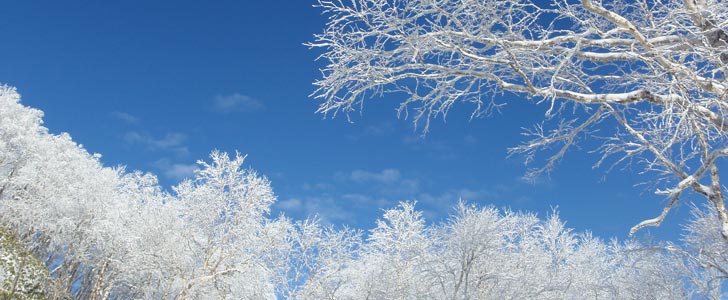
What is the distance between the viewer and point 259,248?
63.6ft

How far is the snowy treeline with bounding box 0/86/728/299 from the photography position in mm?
18734

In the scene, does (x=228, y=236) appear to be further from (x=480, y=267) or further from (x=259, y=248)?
(x=480, y=267)

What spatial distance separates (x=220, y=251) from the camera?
61.8ft

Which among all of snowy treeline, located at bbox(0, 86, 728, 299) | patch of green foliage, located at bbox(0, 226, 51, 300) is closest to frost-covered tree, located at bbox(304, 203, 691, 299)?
snowy treeline, located at bbox(0, 86, 728, 299)

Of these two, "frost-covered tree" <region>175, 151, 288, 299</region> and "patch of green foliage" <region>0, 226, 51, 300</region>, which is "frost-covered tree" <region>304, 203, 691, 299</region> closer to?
"frost-covered tree" <region>175, 151, 288, 299</region>

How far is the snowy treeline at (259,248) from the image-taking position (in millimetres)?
18734

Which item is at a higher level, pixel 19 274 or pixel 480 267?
pixel 480 267

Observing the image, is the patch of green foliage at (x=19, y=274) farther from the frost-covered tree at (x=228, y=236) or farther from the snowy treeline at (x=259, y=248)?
the frost-covered tree at (x=228, y=236)

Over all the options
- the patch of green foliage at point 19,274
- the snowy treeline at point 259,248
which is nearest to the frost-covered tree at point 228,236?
the snowy treeline at point 259,248

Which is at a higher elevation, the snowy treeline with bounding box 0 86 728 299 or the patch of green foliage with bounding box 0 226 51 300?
the snowy treeline with bounding box 0 86 728 299

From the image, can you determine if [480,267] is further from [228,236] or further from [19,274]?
[19,274]

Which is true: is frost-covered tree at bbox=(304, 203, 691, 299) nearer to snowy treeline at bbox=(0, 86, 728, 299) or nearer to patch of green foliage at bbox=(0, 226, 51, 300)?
snowy treeline at bbox=(0, 86, 728, 299)

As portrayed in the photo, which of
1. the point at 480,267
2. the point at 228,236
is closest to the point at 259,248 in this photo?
the point at 228,236

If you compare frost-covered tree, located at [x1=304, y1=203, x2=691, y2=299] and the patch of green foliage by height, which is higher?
frost-covered tree, located at [x1=304, y1=203, x2=691, y2=299]
